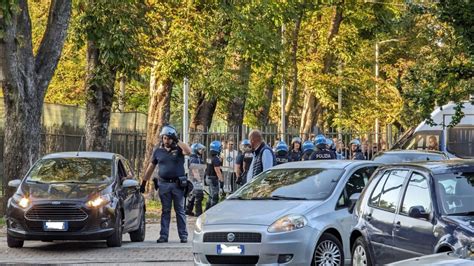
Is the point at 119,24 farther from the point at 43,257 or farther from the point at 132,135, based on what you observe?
the point at 43,257

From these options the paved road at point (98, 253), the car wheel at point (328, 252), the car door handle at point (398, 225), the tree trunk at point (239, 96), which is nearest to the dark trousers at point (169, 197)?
the paved road at point (98, 253)

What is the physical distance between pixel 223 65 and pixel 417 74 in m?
12.8

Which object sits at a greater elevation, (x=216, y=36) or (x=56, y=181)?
(x=216, y=36)

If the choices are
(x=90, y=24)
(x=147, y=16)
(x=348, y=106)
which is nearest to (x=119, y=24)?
(x=90, y=24)

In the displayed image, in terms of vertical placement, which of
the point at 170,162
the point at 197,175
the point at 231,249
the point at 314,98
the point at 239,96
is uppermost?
the point at 314,98

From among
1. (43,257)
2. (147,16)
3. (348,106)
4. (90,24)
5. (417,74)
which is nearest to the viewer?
(43,257)

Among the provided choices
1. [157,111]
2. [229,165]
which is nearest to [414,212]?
[229,165]

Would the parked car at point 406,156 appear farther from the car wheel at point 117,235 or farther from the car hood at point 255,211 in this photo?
the car hood at point 255,211

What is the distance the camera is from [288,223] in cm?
1302

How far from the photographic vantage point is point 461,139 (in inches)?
1147

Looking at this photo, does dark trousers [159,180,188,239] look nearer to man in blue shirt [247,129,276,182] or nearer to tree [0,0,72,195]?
man in blue shirt [247,129,276,182]

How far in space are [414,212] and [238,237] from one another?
268 centimetres

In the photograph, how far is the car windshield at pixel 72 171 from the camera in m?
17.7

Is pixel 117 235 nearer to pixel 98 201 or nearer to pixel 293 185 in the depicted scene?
pixel 98 201
